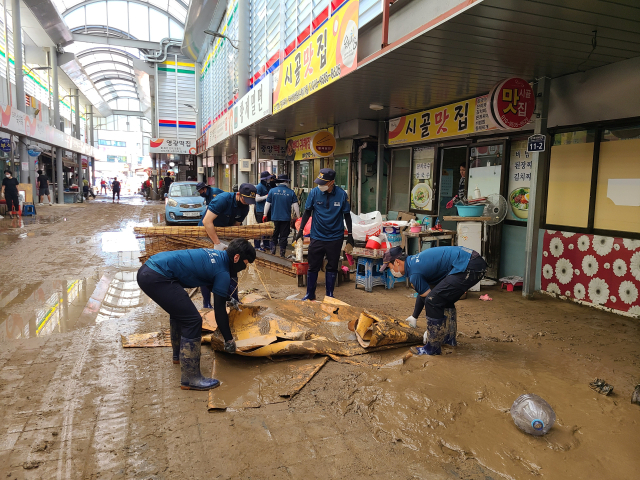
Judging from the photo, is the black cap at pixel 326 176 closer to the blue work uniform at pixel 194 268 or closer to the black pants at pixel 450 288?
the black pants at pixel 450 288

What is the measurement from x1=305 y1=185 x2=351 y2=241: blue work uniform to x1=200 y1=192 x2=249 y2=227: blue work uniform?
1202 mm

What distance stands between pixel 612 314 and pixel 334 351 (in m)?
4.09

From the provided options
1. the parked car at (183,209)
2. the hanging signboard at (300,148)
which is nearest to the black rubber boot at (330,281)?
the hanging signboard at (300,148)

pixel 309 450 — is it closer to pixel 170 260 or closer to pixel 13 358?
pixel 170 260

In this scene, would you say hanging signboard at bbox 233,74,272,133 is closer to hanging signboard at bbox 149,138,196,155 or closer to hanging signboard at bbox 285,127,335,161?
hanging signboard at bbox 285,127,335,161

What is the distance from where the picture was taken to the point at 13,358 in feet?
13.6

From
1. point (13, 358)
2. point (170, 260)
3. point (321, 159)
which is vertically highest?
point (321, 159)

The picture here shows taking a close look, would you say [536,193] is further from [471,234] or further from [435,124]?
[435,124]

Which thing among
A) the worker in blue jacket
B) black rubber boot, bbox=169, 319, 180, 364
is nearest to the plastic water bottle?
black rubber boot, bbox=169, 319, 180, 364

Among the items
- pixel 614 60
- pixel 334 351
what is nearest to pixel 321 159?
pixel 614 60

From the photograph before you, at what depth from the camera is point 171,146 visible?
2853 centimetres

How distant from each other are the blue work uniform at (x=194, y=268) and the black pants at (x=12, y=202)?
1718 centimetres

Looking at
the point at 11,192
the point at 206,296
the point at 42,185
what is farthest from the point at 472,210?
the point at 42,185

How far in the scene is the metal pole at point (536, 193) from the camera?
616cm
